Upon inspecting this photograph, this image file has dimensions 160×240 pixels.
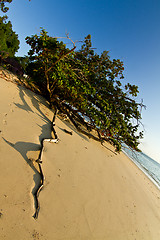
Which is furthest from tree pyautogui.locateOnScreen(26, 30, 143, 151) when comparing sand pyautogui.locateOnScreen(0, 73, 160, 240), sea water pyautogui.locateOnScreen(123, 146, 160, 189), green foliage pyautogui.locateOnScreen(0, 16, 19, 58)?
green foliage pyautogui.locateOnScreen(0, 16, 19, 58)

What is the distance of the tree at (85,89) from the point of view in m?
5.60

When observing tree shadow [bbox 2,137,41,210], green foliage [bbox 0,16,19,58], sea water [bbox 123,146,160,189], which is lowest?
tree shadow [bbox 2,137,41,210]

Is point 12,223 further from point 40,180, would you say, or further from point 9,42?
point 9,42

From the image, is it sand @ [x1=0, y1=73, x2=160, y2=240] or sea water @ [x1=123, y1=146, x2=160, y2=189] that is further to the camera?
sea water @ [x1=123, y1=146, x2=160, y2=189]

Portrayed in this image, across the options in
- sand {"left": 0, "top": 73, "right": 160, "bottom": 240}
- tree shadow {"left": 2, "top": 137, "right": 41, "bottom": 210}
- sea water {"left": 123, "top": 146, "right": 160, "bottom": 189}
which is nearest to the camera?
sand {"left": 0, "top": 73, "right": 160, "bottom": 240}

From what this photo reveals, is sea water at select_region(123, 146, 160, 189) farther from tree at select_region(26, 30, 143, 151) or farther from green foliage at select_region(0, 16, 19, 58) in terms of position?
green foliage at select_region(0, 16, 19, 58)

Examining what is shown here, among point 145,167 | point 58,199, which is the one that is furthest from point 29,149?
point 145,167

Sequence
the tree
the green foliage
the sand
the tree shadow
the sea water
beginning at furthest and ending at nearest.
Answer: the green foliage → the sea water → the tree → the tree shadow → the sand

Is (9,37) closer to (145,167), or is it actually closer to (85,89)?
(85,89)

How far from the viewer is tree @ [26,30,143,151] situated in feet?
18.4

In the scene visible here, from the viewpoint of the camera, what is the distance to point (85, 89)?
629cm

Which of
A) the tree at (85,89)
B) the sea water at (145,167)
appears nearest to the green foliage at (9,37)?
the tree at (85,89)

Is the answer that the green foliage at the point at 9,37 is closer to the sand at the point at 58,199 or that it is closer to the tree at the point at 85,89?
the tree at the point at 85,89

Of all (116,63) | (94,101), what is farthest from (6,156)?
(116,63)
